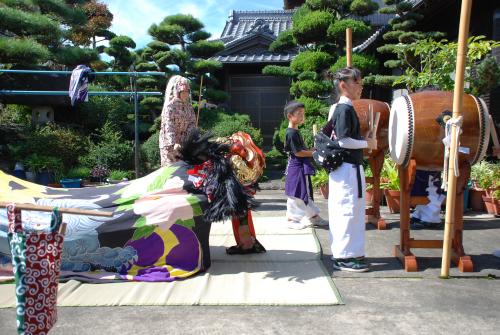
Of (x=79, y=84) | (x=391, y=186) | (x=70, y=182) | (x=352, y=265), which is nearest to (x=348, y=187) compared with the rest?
(x=352, y=265)

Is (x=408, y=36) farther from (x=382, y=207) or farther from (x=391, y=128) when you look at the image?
(x=391, y=128)

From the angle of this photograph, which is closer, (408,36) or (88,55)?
(408,36)

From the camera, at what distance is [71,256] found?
11.7 ft

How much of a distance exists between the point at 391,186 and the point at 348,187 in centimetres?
302

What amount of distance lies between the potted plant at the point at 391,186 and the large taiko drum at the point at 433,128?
244 centimetres

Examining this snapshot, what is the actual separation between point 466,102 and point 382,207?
331 centimetres

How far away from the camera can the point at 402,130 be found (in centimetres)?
373

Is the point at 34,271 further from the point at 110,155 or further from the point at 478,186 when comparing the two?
the point at 110,155

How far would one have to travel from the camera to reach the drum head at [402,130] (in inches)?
145

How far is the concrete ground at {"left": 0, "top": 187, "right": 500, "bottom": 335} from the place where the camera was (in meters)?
2.68

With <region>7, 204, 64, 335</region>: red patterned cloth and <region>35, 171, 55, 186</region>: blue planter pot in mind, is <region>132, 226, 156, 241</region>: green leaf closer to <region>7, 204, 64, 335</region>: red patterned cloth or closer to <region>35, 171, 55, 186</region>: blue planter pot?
<region>7, 204, 64, 335</region>: red patterned cloth

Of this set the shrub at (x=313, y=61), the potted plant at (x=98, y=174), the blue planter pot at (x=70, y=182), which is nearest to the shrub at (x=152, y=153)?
the potted plant at (x=98, y=174)

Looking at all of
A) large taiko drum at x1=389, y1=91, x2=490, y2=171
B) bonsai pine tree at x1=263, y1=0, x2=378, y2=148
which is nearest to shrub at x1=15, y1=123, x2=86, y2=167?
bonsai pine tree at x1=263, y1=0, x2=378, y2=148

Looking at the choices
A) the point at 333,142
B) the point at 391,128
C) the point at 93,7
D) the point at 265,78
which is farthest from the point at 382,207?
the point at 93,7
